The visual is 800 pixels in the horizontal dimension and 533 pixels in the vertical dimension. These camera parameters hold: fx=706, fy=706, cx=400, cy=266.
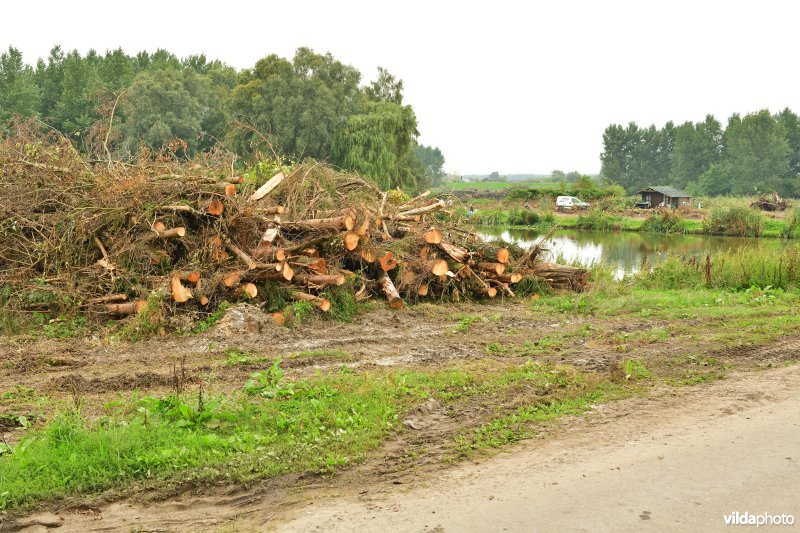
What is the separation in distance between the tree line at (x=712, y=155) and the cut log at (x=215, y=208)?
9376 centimetres

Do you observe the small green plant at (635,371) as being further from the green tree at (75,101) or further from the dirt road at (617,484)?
the green tree at (75,101)

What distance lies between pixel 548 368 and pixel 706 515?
3366 millimetres

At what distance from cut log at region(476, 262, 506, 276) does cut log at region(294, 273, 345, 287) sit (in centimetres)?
355

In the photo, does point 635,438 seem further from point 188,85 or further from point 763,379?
point 188,85

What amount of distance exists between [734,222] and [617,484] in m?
44.7

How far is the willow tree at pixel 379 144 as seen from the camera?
48125mm

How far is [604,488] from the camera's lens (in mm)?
4969

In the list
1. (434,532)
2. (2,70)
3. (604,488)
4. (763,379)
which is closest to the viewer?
(434,532)

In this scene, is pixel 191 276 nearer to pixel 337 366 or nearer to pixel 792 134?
pixel 337 366

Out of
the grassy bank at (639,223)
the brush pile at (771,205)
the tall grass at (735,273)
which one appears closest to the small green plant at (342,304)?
the tall grass at (735,273)

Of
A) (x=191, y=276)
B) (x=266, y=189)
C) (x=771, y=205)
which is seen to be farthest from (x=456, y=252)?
(x=771, y=205)

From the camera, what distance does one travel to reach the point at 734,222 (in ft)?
147

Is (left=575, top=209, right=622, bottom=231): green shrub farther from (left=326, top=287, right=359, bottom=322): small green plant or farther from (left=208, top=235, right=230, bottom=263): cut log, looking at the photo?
(left=208, top=235, right=230, bottom=263): cut log

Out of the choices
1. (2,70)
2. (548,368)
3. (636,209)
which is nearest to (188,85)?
(2,70)
